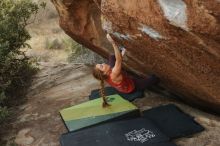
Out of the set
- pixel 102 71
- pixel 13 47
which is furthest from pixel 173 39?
pixel 13 47

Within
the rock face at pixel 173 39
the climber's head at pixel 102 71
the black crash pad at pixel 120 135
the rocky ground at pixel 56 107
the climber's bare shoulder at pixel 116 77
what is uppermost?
the rock face at pixel 173 39

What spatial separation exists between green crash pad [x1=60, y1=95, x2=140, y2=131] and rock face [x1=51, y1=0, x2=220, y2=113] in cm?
78

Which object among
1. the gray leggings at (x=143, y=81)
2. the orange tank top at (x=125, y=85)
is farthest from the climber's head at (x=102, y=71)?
the gray leggings at (x=143, y=81)

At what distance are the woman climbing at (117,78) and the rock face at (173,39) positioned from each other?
0.18 metres

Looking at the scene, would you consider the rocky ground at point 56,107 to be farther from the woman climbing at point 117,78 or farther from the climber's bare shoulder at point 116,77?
the climber's bare shoulder at point 116,77

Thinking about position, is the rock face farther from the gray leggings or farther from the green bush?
the green bush

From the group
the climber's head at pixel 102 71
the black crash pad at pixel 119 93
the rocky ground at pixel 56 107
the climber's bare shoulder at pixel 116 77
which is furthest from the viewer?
the black crash pad at pixel 119 93

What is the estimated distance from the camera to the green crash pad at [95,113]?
22.0 ft

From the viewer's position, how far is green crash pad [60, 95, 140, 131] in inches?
264

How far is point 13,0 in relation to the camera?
10359 mm

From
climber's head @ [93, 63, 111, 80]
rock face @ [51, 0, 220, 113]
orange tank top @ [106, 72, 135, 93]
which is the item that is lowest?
orange tank top @ [106, 72, 135, 93]

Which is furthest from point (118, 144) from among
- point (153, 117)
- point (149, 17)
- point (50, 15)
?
point (50, 15)

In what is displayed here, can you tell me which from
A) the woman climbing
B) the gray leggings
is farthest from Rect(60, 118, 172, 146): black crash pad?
the gray leggings

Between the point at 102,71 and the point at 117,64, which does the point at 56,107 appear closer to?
the point at 102,71
